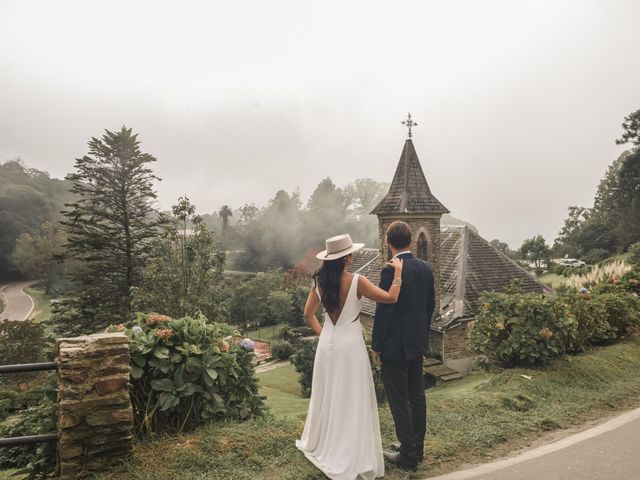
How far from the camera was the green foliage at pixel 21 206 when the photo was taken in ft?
204

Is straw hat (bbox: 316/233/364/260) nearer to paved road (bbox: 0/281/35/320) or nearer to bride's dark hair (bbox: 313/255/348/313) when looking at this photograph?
bride's dark hair (bbox: 313/255/348/313)

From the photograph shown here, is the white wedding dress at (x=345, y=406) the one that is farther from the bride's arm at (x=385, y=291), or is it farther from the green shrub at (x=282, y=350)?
the green shrub at (x=282, y=350)

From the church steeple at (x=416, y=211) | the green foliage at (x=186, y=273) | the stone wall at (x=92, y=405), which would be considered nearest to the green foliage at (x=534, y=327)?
the stone wall at (x=92, y=405)

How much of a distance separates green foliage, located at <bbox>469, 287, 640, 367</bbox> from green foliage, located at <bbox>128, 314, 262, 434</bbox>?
13.4ft

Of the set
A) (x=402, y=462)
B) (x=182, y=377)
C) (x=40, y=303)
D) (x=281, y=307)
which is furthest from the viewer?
(x=40, y=303)

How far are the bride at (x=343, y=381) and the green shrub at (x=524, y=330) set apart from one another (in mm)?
3627

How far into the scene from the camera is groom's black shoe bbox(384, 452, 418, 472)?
11.8 ft

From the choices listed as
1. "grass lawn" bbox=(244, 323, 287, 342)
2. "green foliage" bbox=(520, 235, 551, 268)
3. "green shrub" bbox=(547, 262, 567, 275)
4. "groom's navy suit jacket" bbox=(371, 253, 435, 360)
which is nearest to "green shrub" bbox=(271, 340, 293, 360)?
"grass lawn" bbox=(244, 323, 287, 342)

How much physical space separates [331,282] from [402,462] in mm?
1794

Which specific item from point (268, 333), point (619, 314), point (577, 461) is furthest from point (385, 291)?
point (268, 333)

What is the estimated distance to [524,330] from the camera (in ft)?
20.3

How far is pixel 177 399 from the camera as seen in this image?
3930mm

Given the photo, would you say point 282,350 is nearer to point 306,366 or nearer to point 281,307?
point 281,307

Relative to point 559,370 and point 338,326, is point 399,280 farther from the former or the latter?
point 559,370
